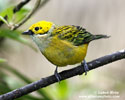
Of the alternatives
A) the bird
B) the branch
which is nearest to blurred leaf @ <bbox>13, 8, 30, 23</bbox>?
the bird

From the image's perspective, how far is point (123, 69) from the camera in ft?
16.0

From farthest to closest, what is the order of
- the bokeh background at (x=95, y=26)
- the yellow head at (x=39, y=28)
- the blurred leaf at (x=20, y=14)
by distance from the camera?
the bokeh background at (x=95, y=26) → the yellow head at (x=39, y=28) → the blurred leaf at (x=20, y=14)

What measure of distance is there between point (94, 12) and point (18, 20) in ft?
8.36

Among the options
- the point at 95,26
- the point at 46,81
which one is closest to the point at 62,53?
the point at 46,81

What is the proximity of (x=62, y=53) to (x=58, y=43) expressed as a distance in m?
0.13

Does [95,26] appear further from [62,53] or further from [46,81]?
[46,81]

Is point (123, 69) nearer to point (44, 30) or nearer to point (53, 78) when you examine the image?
point (44, 30)

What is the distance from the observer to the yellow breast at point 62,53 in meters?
2.79

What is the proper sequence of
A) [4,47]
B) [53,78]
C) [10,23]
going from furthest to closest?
[4,47] < [10,23] < [53,78]

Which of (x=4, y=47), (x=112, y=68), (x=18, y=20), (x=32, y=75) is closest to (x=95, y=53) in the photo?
(x=112, y=68)

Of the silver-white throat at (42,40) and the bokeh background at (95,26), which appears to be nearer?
the silver-white throat at (42,40)

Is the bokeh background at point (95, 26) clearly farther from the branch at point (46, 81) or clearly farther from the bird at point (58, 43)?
the branch at point (46, 81)

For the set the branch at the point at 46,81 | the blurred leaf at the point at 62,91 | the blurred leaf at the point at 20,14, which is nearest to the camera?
the branch at the point at 46,81

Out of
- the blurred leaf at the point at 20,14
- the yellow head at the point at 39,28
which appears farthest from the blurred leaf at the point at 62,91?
the blurred leaf at the point at 20,14
